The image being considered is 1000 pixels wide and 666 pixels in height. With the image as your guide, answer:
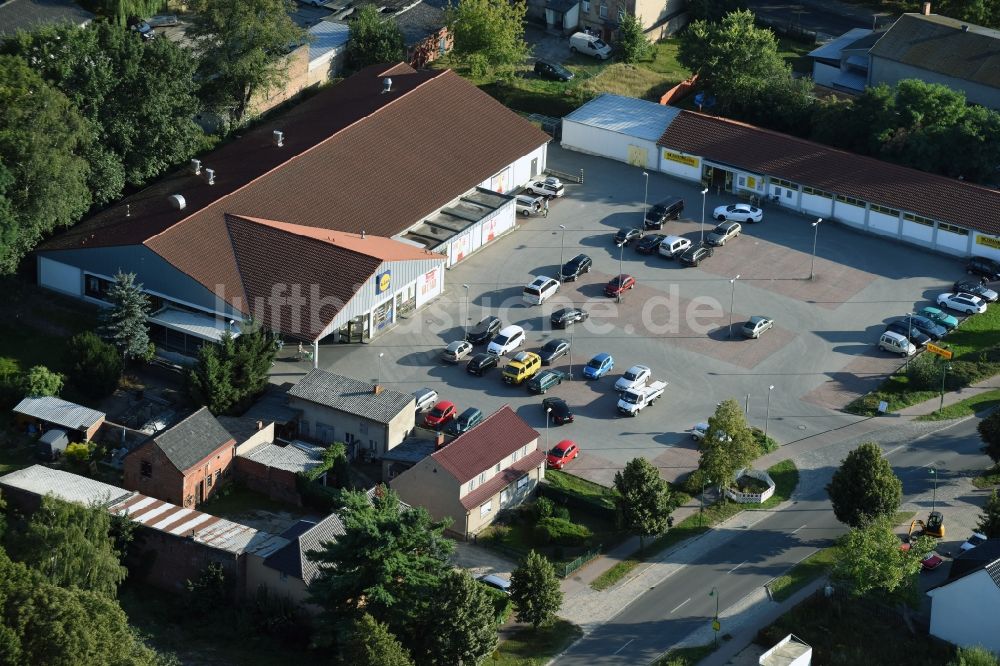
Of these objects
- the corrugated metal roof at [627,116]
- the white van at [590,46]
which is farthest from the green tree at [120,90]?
the white van at [590,46]

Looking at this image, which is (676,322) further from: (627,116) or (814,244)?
(627,116)

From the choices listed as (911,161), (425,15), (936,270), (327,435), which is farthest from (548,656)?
(425,15)

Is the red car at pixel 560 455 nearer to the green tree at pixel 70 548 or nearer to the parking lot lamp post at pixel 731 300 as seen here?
the parking lot lamp post at pixel 731 300

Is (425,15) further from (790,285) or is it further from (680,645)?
(680,645)

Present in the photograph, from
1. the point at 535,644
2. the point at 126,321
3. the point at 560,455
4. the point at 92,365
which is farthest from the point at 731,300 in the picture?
the point at 92,365

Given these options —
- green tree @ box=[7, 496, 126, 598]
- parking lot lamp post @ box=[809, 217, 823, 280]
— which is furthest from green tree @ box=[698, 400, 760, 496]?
green tree @ box=[7, 496, 126, 598]

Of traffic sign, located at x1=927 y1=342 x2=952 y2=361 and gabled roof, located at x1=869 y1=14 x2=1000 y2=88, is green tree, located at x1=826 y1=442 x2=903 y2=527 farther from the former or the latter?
gabled roof, located at x1=869 y1=14 x2=1000 y2=88

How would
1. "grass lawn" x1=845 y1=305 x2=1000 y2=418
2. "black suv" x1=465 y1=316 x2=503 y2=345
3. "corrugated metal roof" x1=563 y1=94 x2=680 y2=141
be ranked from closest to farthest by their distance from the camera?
"grass lawn" x1=845 y1=305 x2=1000 y2=418, "black suv" x1=465 y1=316 x2=503 y2=345, "corrugated metal roof" x1=563 y1=94 x2=680 y2=141
